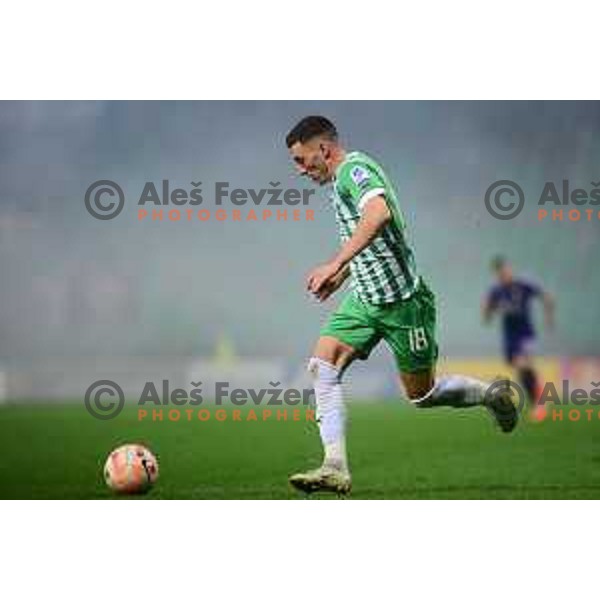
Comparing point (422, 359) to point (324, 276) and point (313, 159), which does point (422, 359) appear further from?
point (313, 159)

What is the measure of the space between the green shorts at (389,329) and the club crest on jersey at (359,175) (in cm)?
57

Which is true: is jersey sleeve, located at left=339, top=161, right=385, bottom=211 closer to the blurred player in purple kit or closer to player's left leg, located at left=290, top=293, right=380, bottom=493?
player's left leg, located at left=290, top=293, right=380, bottom=493

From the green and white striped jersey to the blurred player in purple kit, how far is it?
789mm

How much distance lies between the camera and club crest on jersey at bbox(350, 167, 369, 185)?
7.49 m

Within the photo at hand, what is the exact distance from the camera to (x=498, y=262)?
8281 millimetres

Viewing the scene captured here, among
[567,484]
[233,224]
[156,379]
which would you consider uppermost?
[233,224]

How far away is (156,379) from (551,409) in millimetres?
2091

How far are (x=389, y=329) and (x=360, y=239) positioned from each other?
0.57 meters

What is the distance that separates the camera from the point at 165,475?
788cm

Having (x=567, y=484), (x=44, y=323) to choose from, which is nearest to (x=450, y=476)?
(x=567, y=484)

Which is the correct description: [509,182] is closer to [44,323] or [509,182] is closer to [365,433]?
[365,433]

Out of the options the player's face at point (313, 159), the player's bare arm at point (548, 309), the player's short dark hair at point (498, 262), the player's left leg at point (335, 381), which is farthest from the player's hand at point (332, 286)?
the player's bare arm at point (548, 309)

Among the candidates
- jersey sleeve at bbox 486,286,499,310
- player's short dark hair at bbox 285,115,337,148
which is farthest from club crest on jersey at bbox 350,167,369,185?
jersey sleeve at bbox 486,286,499,310

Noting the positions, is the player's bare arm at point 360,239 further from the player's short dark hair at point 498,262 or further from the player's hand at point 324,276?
the player's short dark hair at point 498,262
